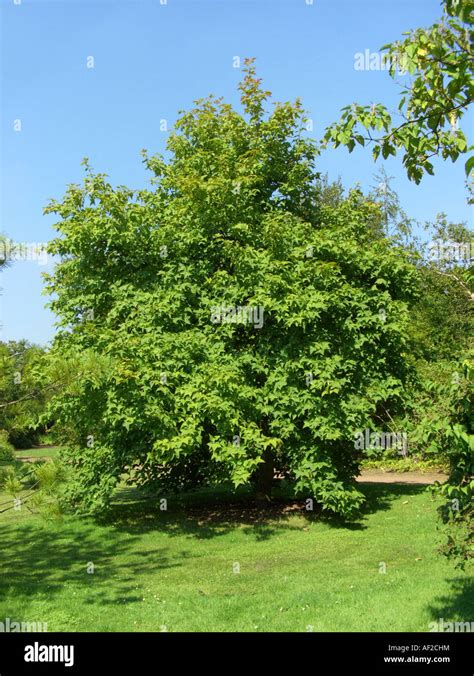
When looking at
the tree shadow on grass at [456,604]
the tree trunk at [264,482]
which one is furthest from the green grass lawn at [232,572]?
the tree trunk at [264,482]

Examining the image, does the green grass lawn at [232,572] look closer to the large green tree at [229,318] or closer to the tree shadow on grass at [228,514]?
the tree shadow on grass at [228,514]

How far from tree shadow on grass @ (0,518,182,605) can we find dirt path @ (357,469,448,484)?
25.8ft

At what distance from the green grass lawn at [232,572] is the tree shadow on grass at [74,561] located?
22 mm

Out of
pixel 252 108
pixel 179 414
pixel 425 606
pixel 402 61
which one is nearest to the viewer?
pixel 402 61

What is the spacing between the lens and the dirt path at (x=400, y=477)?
1642 cm

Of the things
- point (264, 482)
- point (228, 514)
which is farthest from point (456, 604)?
point (264, 482)

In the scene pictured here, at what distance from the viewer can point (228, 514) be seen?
1215 cm

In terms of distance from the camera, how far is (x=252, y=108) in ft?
40.5

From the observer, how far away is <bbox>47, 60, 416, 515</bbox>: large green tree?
982 centimetres

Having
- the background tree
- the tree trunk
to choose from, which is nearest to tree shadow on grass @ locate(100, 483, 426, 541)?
the tree trunk

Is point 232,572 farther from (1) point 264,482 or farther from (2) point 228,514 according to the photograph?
(1) point 264,482
